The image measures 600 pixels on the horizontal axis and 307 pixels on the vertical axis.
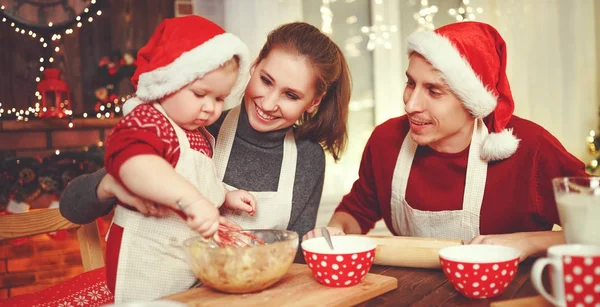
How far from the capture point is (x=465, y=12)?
3.33 m

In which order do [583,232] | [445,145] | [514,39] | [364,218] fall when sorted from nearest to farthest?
[583,232], [445,145], [364,218], [514,39]

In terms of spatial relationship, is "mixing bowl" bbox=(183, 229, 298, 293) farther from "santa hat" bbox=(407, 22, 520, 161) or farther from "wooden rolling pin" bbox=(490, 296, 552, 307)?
"santa hat" bbox=(407, 22, 520, 161)

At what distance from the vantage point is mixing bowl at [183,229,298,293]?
3.15ft

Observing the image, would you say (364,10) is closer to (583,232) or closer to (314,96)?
(314,96)

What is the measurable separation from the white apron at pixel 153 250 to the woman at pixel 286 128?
0.32 metres

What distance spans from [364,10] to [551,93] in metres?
1.21

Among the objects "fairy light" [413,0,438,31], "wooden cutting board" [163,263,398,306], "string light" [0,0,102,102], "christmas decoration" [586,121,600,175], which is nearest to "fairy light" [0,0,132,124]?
"string light" [0,0,102,102]

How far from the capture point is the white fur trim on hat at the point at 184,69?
3.72ft

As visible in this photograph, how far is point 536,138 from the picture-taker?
1524mm

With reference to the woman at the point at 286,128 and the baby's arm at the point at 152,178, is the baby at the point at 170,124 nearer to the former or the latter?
the baby's arm at the point at 152,178

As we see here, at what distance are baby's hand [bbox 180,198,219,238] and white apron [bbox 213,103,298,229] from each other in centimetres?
60

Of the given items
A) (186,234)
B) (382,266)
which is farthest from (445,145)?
(186,234)

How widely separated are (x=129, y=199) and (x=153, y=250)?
0.41 feet

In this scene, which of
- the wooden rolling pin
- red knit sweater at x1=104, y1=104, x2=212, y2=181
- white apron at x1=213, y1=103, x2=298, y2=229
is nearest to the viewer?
the wooden rolling pin
